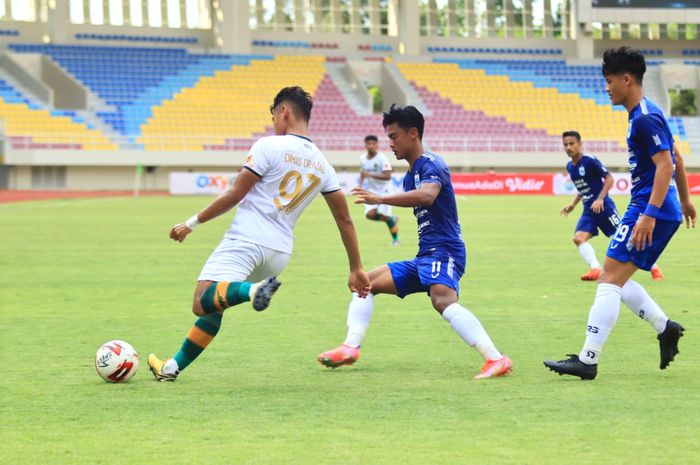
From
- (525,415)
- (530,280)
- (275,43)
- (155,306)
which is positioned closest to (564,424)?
(525,415)

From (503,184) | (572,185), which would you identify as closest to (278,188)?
(572,185)

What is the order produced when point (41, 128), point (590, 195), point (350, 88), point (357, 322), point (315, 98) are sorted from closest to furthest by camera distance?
point (357, 322), point (590, 195), point (41, 128), point (315, 98), point (350, 88)

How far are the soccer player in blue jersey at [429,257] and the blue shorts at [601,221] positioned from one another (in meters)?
7.96

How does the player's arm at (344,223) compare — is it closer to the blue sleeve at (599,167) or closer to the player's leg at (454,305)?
the player's leg at (454,305)

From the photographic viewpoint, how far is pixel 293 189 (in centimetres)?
741

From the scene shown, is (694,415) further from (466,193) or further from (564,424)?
(466,193)

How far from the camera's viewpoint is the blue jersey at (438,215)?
7918 millimetres

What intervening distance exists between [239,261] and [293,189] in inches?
23.3

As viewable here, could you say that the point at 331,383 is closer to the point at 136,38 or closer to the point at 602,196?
the point at 602,196

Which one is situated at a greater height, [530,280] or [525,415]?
[525,415]

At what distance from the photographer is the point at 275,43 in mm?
65750

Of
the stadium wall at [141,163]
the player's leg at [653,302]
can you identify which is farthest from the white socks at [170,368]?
the stadium wall at [141,163]

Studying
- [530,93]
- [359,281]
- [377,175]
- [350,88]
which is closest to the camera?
[359,281]

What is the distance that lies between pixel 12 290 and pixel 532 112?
1963 inches
